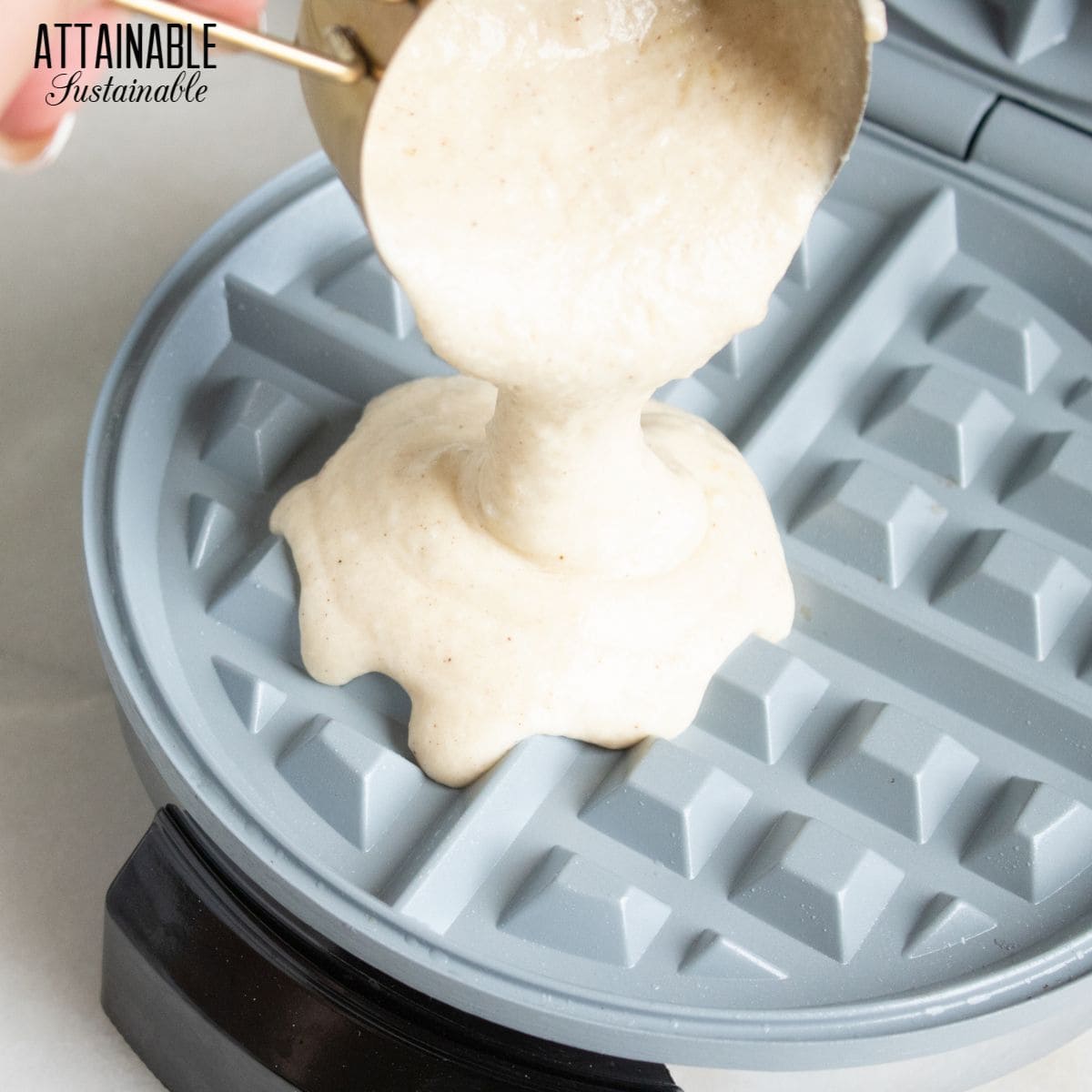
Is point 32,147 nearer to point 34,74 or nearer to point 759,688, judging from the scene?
point 34,74

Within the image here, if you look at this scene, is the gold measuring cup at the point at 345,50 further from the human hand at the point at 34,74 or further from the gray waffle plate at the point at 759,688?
the gray waffle plate at the point at 759,688

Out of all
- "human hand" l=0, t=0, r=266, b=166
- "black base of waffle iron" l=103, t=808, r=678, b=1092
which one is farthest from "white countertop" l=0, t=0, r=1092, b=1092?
"human hand" l=0, t=0, r=266, b=166

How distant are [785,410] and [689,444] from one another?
0.30 feet

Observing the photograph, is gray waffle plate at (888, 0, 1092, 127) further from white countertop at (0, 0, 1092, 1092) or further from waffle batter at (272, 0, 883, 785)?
white countertop at (0, 0, 1092, 1092)

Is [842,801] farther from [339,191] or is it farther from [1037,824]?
[339,191]

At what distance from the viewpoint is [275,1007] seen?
3.18 feet

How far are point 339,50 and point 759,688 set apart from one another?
0.49m

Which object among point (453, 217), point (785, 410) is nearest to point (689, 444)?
point (785, 410)

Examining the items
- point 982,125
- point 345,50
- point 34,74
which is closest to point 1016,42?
point 982,125

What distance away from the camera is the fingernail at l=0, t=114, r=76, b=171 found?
27.7 inches

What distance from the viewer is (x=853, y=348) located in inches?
48.6

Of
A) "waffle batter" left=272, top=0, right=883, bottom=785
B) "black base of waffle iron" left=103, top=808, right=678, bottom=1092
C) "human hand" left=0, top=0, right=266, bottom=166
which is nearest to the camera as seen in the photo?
"human hand" left=0, top=0, right=266, bottom=166

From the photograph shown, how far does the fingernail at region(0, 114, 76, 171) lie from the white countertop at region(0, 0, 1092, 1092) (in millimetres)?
638

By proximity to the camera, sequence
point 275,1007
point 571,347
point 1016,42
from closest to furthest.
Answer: point 571,347 < point 275,1007 < point 1016,42
